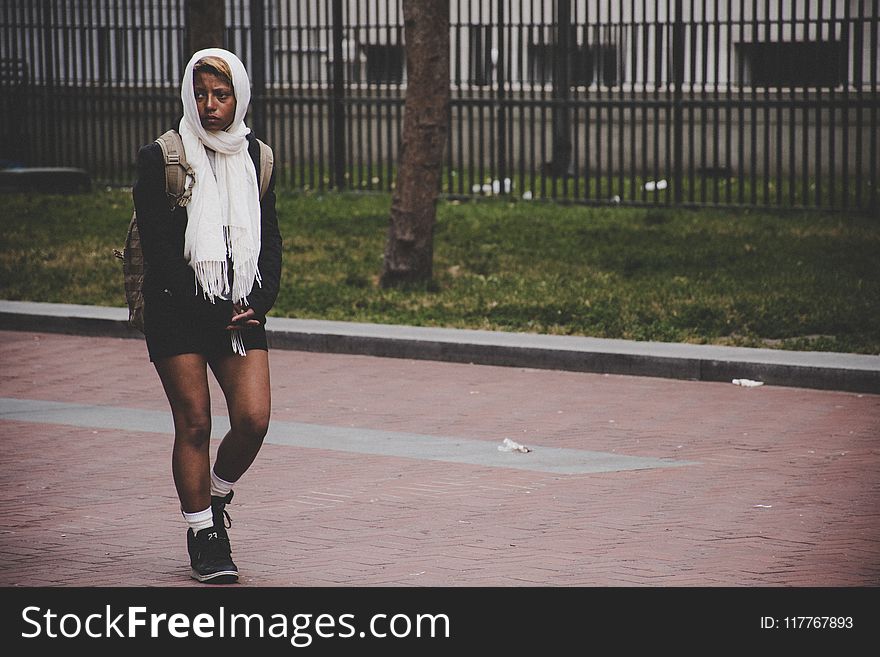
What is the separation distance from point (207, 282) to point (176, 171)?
0.40 m

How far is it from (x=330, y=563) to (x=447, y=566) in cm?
44

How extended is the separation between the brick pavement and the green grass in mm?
1446

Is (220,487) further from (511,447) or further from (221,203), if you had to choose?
(511,447)

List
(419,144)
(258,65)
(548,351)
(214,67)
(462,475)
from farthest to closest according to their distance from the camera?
(258,65) → (419,144) → (548,351) → (462,475) → (214,67)

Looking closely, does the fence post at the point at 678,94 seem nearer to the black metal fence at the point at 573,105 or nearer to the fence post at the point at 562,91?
the black metal fence at the point at 573,105

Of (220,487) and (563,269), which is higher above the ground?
(563,269)

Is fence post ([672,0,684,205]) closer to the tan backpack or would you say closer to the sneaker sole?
the tan backpack

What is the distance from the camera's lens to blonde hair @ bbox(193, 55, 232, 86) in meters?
5.41

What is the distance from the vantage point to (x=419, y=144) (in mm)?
13602

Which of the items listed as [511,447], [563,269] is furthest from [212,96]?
[563,269]

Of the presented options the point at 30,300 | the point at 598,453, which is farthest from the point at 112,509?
the point at 30,300

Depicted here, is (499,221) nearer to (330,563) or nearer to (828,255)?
(828,255)

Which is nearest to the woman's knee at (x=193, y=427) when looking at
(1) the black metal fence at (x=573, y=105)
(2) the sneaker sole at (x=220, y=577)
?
(2) the sneaker sole at (x=220, y=577)

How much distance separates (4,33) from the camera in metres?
21.4
